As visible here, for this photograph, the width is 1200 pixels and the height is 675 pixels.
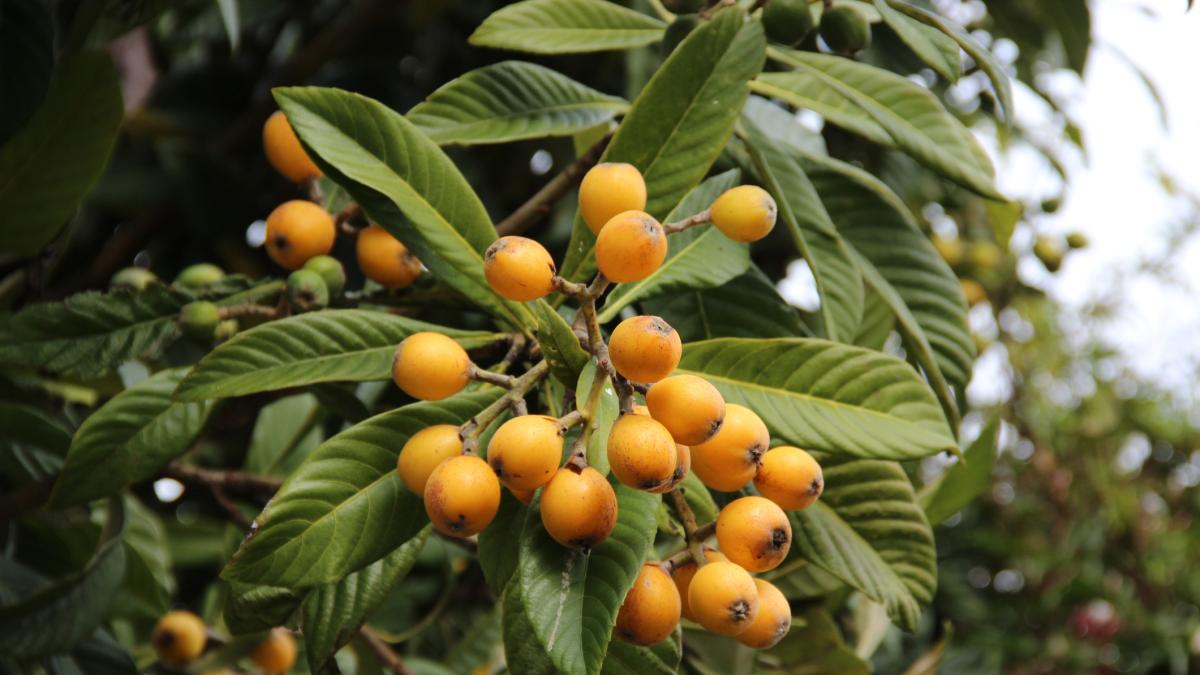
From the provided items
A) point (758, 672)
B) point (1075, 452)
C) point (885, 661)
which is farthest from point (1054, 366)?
point (758, 672)

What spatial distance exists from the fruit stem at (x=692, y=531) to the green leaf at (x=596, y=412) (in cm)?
11

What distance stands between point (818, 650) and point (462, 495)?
0.76 m

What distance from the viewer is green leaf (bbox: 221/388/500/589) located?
84 cm

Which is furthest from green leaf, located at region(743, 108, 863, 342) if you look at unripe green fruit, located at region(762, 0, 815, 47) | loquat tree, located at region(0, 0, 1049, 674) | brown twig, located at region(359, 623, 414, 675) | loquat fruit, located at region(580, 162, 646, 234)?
brown twig, located at region(359, 623, 414, 675)

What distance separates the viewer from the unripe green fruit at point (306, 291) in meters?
1.09

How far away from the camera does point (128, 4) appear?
4.63 ft

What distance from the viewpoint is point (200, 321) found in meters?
1.14

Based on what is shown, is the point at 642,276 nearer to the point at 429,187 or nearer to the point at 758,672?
the point at 429,187

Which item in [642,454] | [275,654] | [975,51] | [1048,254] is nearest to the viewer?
[642,454]

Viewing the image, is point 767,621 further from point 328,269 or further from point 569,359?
point 328,269

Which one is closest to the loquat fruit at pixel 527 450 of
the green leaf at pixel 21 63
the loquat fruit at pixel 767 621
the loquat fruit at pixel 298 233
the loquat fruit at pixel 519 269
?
the loquat fruit at pixel 519 269

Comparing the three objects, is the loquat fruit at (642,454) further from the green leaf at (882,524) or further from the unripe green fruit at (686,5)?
the unripe green fruit at (686,5)

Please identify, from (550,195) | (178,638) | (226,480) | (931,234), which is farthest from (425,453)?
(931,234)

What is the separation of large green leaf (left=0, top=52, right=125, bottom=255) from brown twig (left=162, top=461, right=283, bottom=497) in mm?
345
